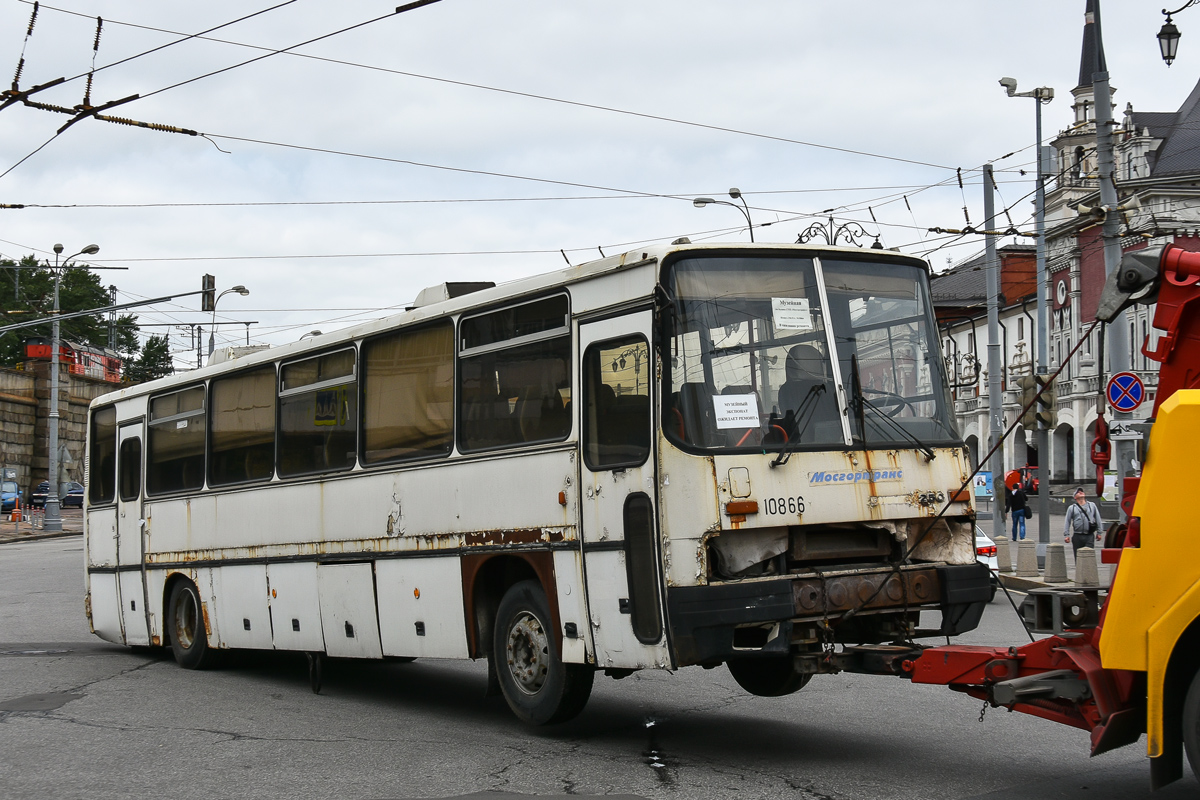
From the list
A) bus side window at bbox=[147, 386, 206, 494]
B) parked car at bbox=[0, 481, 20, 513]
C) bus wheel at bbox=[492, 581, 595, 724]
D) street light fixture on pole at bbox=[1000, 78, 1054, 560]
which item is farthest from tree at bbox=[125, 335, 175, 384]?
bus wheel at bbox=[492, 581, 595, 724]

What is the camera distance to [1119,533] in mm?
6285

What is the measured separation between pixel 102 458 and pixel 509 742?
30.4ft

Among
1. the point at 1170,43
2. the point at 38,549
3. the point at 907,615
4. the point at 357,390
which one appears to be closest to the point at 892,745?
the point at 907,615

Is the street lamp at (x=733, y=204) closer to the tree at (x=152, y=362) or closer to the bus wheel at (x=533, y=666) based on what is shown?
the bus wheel at (x=533, y=666)

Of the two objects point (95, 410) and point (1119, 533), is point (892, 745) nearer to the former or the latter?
point (1119, 533)

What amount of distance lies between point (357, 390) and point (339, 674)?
373cm

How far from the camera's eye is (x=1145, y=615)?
5.81 meters

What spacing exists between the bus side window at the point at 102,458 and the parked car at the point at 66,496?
178 feet

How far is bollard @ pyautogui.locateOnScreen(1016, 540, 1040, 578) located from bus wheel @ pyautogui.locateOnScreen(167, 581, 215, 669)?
15.5 metres

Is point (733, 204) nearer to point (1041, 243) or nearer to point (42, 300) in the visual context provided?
point (1041, 243)

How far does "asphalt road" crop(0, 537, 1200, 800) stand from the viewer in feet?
24.2

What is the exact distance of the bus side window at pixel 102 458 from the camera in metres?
15.9

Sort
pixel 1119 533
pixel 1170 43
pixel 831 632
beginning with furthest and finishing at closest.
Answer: pixel 1170 43
pixel 831 632
pixel 1119 533

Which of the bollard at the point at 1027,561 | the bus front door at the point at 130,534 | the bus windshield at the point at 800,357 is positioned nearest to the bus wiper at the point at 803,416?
the bus windshield at the point at 800,357
